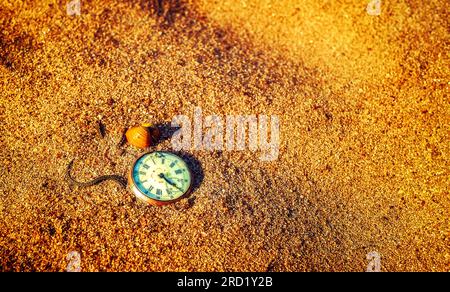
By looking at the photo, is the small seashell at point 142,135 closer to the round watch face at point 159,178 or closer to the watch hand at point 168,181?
the round watch face at point 159,178

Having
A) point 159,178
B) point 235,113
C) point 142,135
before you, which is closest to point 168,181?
point 159,178

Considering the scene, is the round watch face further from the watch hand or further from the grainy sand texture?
the grainy sand texture

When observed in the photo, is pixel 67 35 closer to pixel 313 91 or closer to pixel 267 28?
pixel 267 28

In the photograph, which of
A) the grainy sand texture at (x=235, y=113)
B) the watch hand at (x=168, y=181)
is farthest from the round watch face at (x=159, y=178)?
the grainy sand texture at (x=235, y=113)

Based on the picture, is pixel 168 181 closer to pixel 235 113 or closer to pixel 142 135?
pixel 142 135

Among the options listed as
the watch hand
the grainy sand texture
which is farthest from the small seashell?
the watch hand
